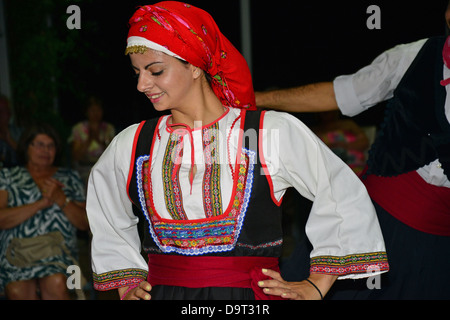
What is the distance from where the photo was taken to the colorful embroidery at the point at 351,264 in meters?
1.89

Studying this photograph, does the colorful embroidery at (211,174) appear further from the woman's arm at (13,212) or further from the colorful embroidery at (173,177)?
the woman's arm at (13,212)

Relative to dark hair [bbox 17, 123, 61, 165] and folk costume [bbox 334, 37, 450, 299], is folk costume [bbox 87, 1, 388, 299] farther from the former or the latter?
dark hair [bbox 17, 123, 61, 165]

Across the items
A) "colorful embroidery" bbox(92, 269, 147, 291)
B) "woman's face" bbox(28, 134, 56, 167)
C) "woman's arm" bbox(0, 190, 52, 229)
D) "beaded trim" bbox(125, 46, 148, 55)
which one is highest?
"beaded trim" bbox(125, 46, 148, 55)

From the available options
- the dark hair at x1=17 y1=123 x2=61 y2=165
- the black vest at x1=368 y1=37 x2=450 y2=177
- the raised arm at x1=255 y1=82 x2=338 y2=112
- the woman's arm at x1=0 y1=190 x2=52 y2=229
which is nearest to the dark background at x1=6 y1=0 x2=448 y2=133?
the dark hair at x1=17 y1=123 x2=61 y2=165

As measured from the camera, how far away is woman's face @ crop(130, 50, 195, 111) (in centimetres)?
192

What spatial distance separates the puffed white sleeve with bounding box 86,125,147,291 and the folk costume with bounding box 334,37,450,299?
106 cm

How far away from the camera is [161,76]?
1.93 metres

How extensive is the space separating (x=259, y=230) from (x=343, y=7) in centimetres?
485

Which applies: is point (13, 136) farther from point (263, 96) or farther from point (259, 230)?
point (259, 230)

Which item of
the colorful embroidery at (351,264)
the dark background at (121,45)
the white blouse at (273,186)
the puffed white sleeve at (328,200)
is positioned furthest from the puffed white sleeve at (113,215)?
the dark background at (121,45)

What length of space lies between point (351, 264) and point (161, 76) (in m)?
0.86

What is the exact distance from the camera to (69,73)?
6.89 meters

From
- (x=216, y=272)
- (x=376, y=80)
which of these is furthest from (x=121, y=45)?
(x=216, y=272)

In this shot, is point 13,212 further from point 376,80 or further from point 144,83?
point 376,80
